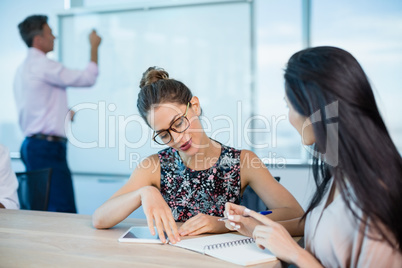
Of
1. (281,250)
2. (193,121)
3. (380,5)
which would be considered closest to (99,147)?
(193,121)

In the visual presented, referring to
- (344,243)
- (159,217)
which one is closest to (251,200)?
(159,217)

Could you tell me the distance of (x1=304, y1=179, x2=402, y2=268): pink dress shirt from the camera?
97 centimetres

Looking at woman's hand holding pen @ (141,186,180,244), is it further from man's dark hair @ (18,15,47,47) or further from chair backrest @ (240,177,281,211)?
man's dark hair @ (18,15,47,47)

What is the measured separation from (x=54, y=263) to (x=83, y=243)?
188mm

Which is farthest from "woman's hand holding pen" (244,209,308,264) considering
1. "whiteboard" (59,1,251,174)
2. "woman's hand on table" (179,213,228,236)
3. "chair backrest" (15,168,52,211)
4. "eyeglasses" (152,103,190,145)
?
"whiteboard" (59,1,251,174)

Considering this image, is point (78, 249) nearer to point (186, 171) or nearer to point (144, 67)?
point (186, 171)

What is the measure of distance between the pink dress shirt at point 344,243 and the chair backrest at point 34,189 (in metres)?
1.51

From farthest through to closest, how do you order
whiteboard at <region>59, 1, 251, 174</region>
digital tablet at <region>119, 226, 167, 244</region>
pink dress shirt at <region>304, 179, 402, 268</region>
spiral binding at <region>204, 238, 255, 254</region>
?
1. whiteboard at <region>59, 1, 251, 174</region>
2. digital tablet at <region>119, 226, 167, 244</region>
3. spiral binding at <region>204, 238, 255, 254</region>
4. pink dress shirt at <region>304, 179, 402, 268</region>

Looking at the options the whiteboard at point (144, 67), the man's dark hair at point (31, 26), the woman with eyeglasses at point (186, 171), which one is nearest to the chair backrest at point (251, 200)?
the woman with eyeglasses at point (186, 171)

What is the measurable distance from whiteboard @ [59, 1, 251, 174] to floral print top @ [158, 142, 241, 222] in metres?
1.72

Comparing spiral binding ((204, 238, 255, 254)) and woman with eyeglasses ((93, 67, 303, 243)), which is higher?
woman with eyeglasses ((93, 67, 303, 243))

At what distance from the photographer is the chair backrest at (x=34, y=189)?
220cm

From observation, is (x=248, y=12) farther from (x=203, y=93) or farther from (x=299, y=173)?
(x=299, y=173)

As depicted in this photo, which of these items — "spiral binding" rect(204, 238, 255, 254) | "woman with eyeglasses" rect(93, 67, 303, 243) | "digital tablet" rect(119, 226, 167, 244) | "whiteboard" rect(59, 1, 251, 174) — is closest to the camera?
"spiral binding" rect(204, 238, 255, 254)
